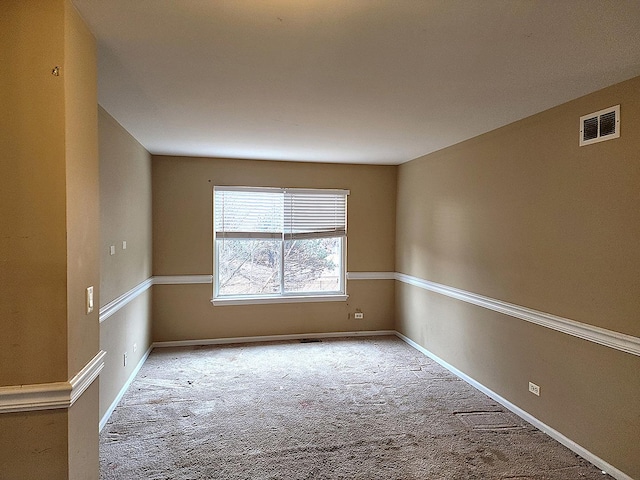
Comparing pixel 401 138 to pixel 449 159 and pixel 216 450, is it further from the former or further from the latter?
pixel 216 450

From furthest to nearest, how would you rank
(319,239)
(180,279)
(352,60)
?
(319,239) → (180,279) → (352,60)

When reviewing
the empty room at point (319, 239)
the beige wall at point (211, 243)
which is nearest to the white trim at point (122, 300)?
the empty room at point (319, 239)

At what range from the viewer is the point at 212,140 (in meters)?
4.06

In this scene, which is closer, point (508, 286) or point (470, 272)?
point (508, 286)

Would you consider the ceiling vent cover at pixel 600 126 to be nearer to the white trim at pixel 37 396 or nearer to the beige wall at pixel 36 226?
the beige wall at pixel 36 226

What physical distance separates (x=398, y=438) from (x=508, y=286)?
160cm

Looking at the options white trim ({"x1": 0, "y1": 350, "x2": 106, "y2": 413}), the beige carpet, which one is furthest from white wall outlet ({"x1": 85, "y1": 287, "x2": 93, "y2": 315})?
the beige carpet

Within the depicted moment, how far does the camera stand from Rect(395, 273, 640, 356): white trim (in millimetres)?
2393

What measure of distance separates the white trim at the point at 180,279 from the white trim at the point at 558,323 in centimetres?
303

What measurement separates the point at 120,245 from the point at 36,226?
207cm

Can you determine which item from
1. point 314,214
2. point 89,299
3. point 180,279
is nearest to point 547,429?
point 89,299

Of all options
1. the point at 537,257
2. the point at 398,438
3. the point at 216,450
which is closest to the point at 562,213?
the point at 537,257

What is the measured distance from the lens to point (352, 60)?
2.08 m

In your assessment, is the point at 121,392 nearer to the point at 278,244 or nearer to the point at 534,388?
the point at 278,244
